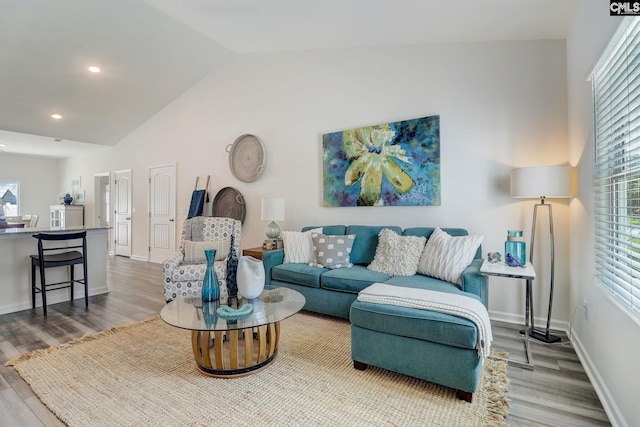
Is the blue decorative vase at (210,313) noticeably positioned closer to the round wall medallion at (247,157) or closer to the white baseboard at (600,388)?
the white baseboard at (600,388)

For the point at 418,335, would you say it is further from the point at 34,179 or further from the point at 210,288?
the point at 34,179

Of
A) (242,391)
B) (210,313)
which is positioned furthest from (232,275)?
(242,391)

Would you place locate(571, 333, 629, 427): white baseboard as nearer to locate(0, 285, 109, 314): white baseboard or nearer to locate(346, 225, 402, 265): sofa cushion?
locate(346, 225, 402, 265): sofa cushion

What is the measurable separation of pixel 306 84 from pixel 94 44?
2.67 meters

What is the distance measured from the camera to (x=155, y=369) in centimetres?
211

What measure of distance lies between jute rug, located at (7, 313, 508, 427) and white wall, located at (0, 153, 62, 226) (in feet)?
27.8

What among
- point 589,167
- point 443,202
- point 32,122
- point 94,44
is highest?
point 94,44

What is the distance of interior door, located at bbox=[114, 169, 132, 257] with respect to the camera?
671 centimetres

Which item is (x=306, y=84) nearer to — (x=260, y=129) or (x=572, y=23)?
(x=260, y=129)

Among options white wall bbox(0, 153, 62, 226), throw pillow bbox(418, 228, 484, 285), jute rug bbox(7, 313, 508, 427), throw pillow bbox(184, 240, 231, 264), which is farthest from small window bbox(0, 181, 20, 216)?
throw pillow bbox(418, 228, 484, 285)

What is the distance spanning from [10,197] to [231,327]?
9.92m

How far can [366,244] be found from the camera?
11.0 ft

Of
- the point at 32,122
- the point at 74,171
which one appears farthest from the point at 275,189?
the point at 74,171

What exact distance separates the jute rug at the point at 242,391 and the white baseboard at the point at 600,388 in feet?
1.54
